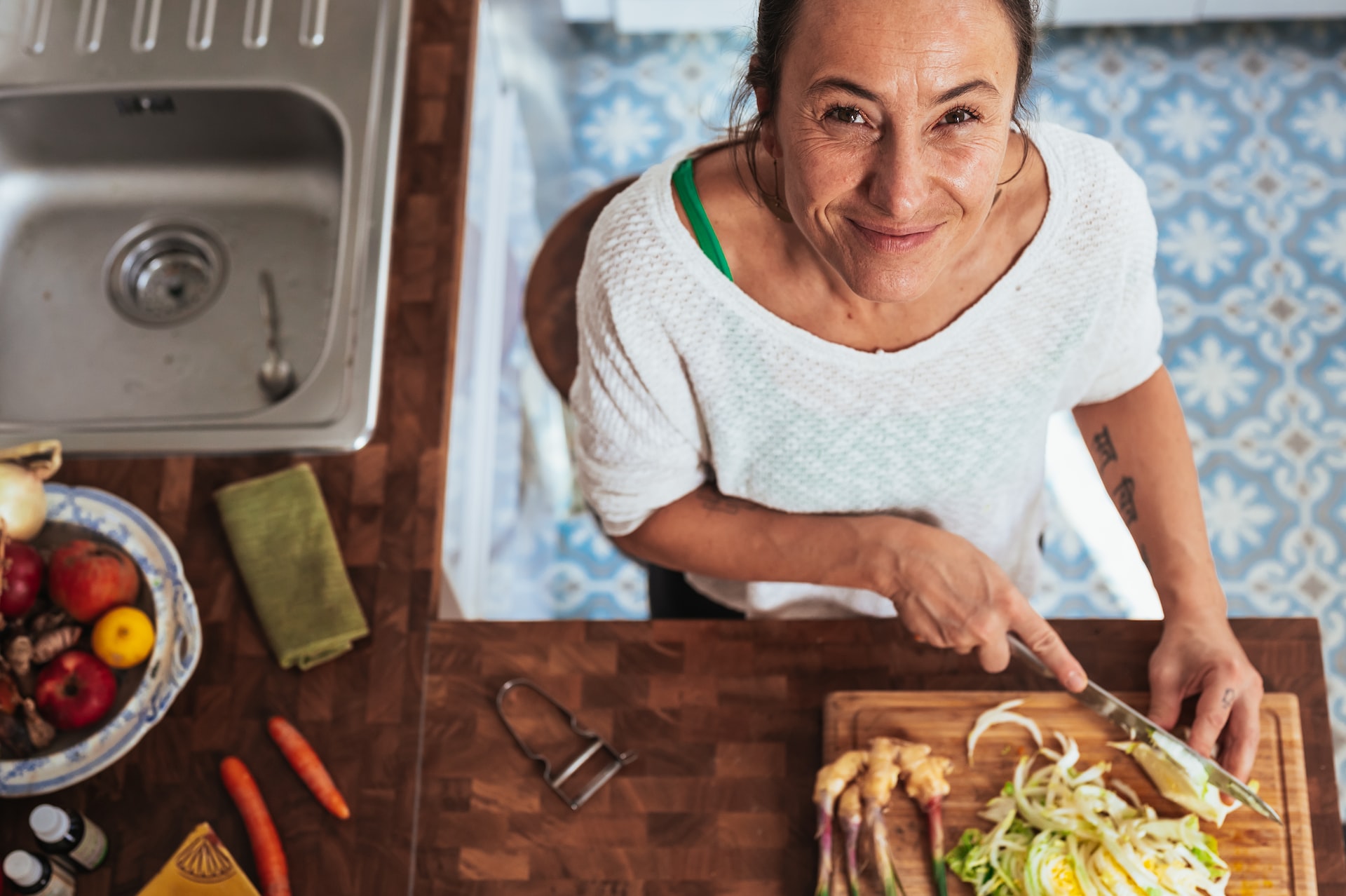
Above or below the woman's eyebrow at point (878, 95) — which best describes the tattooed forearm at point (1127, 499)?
A: below

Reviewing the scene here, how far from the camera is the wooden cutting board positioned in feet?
3.21

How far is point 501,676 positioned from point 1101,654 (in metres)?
0.62

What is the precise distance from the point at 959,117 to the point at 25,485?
0.96m

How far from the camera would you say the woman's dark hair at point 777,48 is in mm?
781

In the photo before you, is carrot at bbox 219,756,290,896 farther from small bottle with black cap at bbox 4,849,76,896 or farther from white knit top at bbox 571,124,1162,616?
white knit top at bbox 571,124,1162,616

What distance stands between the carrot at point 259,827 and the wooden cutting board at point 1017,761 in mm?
535

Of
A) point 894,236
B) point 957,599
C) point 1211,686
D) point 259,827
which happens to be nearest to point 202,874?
point 259,827

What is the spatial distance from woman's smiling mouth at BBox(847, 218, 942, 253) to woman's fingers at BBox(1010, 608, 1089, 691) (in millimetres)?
394

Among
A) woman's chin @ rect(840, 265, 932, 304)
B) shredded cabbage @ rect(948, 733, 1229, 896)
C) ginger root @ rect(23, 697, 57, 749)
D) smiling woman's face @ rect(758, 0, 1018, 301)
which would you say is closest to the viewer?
smiling woman's face @ rect(758, 0, 1018, 301)

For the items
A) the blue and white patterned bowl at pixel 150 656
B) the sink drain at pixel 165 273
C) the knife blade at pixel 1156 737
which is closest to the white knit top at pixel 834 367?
the knife blade at pixel 1156 737

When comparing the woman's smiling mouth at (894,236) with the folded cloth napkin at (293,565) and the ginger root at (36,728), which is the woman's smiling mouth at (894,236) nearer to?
the folded cloth napkin at (293,565)

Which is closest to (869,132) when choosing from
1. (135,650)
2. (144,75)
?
(135,650)

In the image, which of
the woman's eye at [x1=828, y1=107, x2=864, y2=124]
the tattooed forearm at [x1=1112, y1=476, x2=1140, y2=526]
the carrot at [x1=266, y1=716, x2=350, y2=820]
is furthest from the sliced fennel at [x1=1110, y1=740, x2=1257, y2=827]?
the carrot at [x1=266, y1=716, x2=350, y2=820]

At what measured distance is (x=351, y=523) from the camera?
121 centimetres
